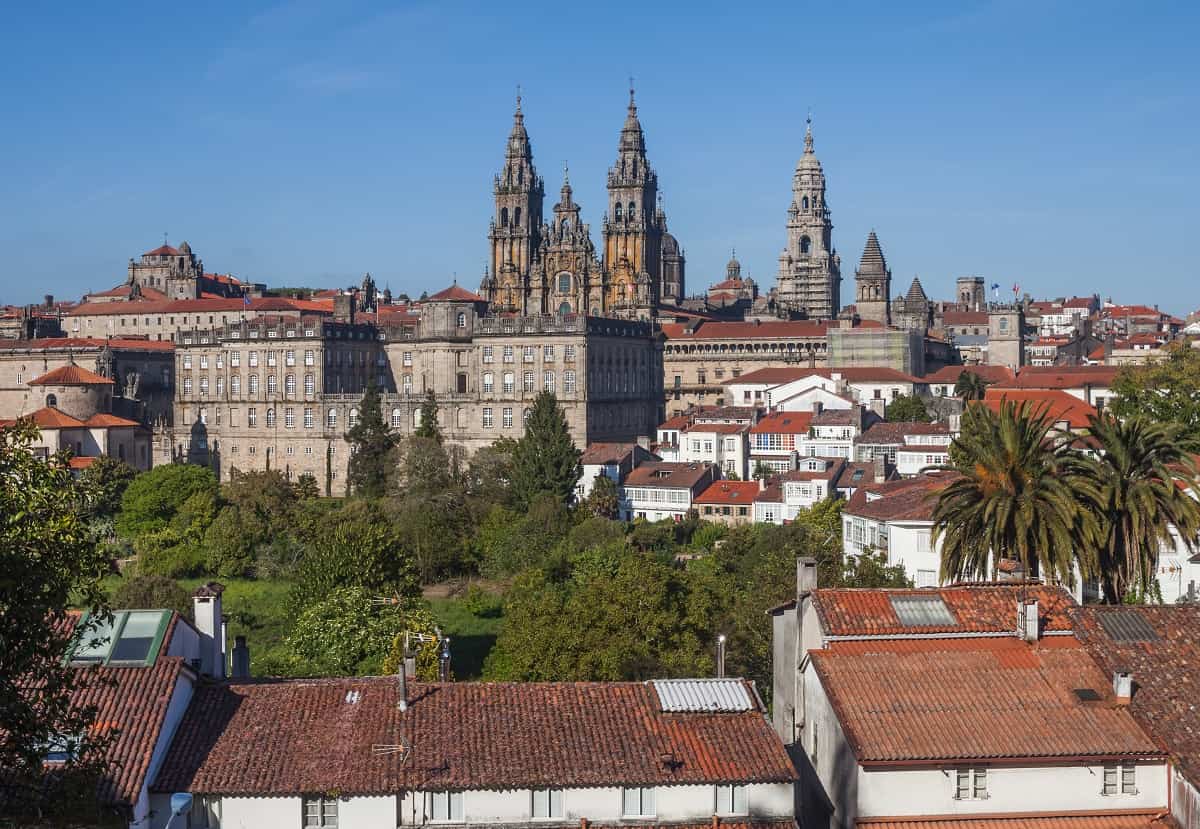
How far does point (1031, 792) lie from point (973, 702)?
4.53 feet

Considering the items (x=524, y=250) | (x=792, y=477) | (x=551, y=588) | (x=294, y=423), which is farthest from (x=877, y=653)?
(x=524, y=250)

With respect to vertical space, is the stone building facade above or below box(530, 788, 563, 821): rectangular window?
above

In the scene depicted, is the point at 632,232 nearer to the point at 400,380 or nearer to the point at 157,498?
the point at 400,380

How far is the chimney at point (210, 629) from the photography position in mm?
23078

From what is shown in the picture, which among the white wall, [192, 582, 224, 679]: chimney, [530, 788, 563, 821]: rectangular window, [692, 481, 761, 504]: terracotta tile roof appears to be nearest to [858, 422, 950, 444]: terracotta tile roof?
[692, 481, 761, 504]: terracotta tile roof

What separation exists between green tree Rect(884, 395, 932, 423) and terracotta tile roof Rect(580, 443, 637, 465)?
602 inches

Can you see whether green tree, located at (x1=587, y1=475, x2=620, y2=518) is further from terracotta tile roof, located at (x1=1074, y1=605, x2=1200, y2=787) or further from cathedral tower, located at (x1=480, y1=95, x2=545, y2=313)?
cathedral tower, located at (x1=480, y1=95, x2=545, y2=313)

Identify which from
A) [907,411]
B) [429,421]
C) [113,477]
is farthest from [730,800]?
[429,421]

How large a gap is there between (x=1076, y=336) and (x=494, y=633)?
92.8 meters

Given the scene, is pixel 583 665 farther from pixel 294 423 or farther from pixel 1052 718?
pixel 294 423

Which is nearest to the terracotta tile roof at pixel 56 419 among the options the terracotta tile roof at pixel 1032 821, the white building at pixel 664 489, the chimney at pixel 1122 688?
the white building at pixel 664 489

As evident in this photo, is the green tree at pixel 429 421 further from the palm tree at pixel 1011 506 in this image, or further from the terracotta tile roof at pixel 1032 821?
the terracotta tile roof at pixel 1032 821

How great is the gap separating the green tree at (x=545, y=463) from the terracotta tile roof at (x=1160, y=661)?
4726 cm

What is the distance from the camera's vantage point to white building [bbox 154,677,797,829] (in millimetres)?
19344
